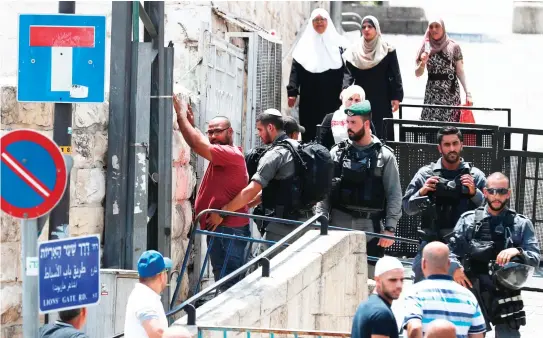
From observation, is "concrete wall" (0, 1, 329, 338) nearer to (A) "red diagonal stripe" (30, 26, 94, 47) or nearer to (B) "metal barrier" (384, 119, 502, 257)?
(A) "red diagonal stripe" (30, 26, 94, 47)

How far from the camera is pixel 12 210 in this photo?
628cm

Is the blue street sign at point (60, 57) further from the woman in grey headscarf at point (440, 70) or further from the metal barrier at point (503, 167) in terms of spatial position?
the woman in grey headscarf at point (440, 70)

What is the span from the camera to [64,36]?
7758 millimetres

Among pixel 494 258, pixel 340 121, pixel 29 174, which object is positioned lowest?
pixel 494 258

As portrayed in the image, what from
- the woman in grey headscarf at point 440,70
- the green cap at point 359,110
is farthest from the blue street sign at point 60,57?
the woman in grey headscarf at point 440,70

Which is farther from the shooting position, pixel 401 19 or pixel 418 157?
pixel 401 19

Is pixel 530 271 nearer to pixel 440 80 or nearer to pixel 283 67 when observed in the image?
pixel 440 80

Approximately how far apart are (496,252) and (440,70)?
4.97 m

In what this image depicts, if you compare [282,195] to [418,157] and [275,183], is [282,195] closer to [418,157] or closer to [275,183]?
[275,183]

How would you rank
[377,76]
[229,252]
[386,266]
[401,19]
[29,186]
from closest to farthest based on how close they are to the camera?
[29,186], [386,266], [229,252], [377,76], [401,19]

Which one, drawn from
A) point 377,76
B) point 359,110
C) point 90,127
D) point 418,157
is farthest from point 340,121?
point 90,127

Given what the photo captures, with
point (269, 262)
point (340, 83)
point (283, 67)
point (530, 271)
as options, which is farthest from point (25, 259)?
point (283, 67)

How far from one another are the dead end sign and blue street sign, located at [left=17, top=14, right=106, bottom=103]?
1406 millimetres

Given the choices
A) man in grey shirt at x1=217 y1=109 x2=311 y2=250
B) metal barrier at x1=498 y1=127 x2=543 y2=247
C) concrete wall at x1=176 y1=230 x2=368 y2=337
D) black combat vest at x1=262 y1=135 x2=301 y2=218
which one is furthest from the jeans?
metal barrier at x1=498 y1=127 x2=543 y2=247
